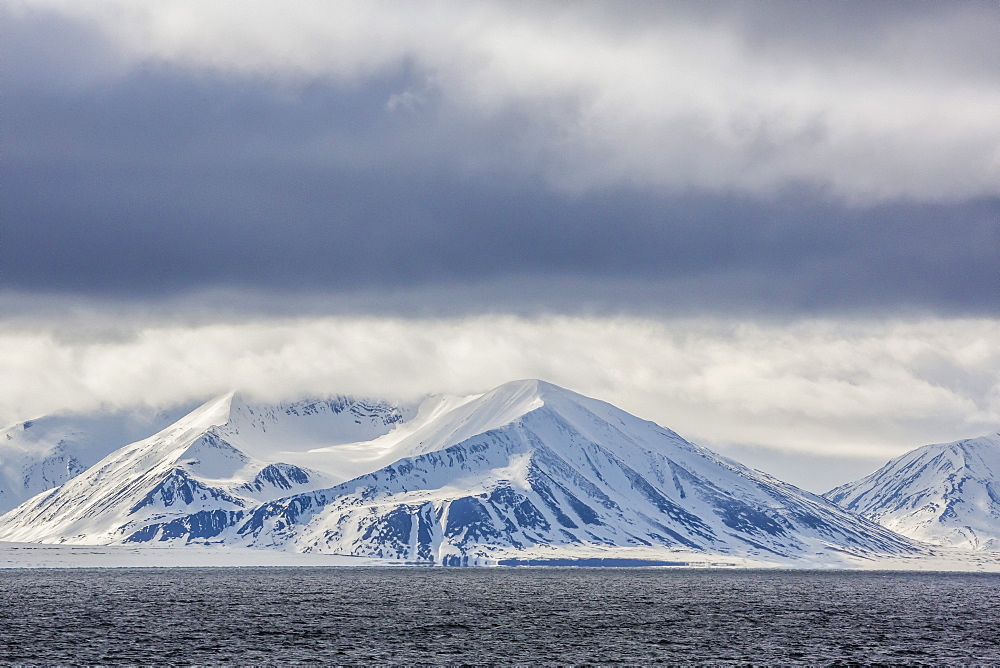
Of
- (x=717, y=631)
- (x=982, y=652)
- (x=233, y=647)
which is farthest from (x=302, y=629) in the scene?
(x=982, y=652)

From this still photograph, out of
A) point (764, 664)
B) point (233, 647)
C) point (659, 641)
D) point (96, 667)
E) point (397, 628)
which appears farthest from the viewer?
point (397, 628)

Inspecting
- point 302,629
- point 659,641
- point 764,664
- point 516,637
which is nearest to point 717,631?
point 659,641

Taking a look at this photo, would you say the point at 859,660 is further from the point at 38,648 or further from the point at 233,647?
the point at 38,648

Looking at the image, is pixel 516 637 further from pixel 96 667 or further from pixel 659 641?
pixel 96 667

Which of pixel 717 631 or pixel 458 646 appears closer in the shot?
pixel 458 646

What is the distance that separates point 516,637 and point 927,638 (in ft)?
187

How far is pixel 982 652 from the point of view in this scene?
158 m

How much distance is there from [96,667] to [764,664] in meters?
72.5

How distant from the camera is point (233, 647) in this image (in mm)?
154875

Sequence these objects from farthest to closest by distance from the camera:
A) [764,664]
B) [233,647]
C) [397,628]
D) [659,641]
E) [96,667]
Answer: [397,628]
[659,641]
[233,647]
[764,664]
[96,667]

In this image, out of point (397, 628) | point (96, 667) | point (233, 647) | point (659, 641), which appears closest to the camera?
point (96, 667)

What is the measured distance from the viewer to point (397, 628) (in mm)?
188250

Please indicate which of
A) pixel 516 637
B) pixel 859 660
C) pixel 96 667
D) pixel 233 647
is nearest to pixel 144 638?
pixel 233 647

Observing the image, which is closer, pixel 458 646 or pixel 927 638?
pixel 458 646
